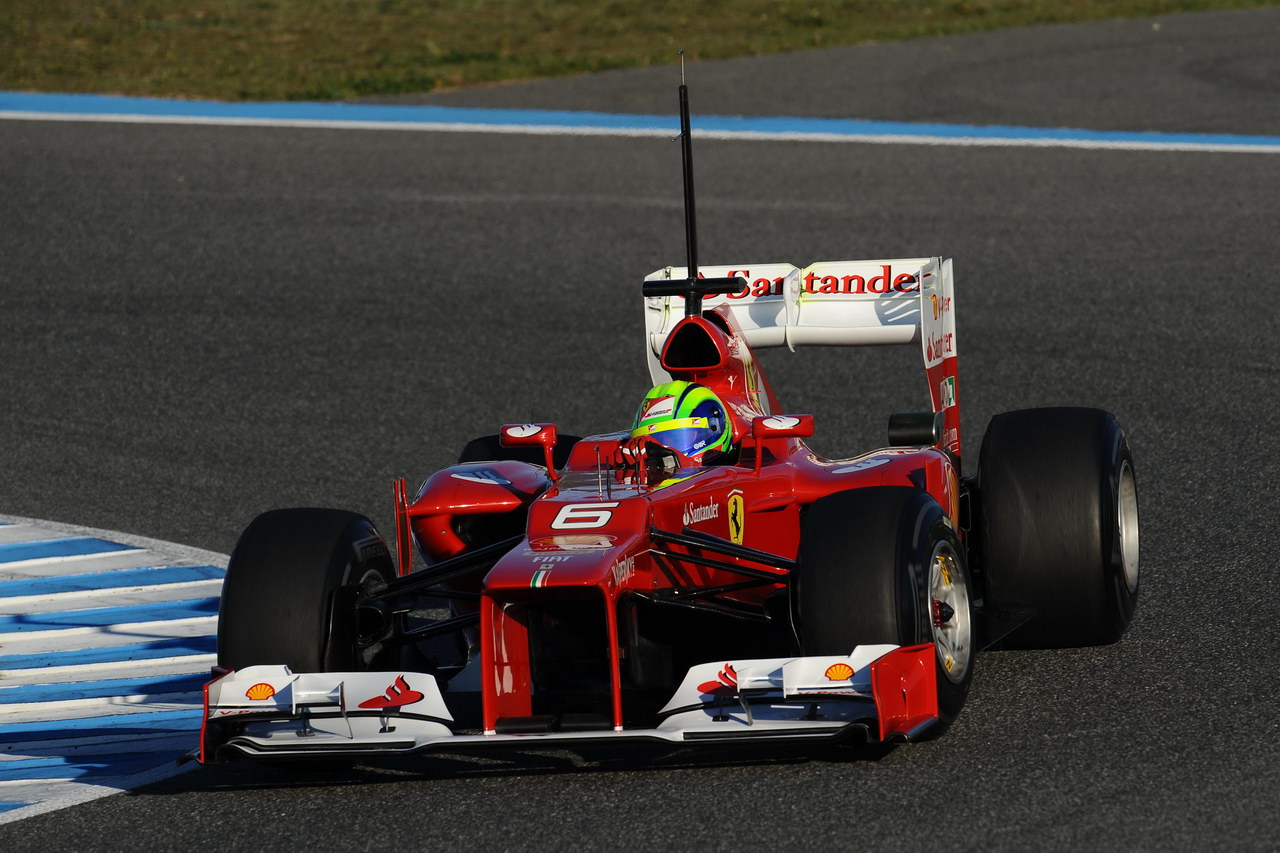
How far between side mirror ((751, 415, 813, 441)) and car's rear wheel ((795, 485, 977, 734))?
606 millimetres

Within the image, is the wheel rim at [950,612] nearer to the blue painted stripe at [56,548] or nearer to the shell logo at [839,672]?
the shell logo at [839,672]

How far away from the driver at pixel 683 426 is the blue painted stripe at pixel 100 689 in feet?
6.61

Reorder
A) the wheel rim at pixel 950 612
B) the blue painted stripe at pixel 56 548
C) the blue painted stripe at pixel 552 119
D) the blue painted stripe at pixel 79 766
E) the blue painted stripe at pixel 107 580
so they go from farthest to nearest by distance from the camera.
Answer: the blue painted stripe at pixel 552 119 → the blue painted stripe at pixel 56 548 → the blue painted stripe at pixel 107 580 → the blue painted stripe at pixel 79 766 → the wheel rim at pixel 950 612

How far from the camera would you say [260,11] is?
79.8 ft

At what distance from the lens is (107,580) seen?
29.3 ft

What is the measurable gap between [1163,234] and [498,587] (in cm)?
984

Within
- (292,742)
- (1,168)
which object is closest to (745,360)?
(292,742)

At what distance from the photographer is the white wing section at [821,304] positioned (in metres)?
8.25

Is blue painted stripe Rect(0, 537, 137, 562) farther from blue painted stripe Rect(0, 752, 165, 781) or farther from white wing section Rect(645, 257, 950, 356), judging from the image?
white wing section Rect(645, 257, 950, 356)

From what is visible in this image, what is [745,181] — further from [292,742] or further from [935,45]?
[292,742]

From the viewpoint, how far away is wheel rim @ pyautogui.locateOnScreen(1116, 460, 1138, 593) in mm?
7270

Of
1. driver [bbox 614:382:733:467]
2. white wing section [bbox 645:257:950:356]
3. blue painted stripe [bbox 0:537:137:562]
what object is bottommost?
blue painted stripe [bbox 0:537:137:562]

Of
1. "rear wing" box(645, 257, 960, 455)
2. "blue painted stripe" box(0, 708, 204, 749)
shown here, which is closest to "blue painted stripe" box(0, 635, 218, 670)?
"blue painted stripe" box(0, 708, 204, 749)

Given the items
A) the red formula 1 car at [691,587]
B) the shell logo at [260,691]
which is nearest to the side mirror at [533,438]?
the red formula 1 car at [691,587]
